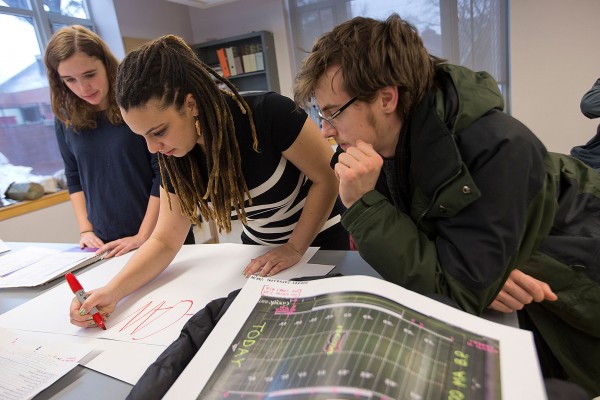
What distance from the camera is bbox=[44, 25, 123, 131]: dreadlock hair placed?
137cm

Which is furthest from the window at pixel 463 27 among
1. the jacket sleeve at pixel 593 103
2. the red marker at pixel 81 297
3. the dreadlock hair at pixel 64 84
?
the red marker at pixel 81 297

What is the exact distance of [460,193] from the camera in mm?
692

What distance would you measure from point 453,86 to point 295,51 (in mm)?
4079

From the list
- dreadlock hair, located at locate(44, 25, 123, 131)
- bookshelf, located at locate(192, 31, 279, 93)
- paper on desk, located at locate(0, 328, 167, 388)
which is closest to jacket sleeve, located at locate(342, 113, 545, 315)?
paper on desk, located at locate(0, 328, 167, 388)

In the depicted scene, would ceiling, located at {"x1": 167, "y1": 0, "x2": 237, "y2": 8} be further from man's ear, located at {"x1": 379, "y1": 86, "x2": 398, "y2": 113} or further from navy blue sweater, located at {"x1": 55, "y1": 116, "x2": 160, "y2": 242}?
man's ear, located at {"x1": 379, "y1": 86, "x2": 398, "y2": 113}

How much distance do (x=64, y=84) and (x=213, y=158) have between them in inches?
35.8

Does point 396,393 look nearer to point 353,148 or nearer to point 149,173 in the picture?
point 353,148

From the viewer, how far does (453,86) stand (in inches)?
30.4

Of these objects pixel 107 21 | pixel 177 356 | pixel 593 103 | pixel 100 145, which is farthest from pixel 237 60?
pixel 177 356

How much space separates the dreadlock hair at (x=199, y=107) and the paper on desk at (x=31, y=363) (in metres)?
0.47

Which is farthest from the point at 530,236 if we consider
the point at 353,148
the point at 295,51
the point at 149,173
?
the point at 295,51

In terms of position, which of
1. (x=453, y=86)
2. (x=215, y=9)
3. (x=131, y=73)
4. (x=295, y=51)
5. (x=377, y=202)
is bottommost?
(x=377, y=202)

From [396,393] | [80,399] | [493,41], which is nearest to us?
[396,393]

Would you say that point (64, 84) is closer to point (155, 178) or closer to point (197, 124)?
point (155, 178)
